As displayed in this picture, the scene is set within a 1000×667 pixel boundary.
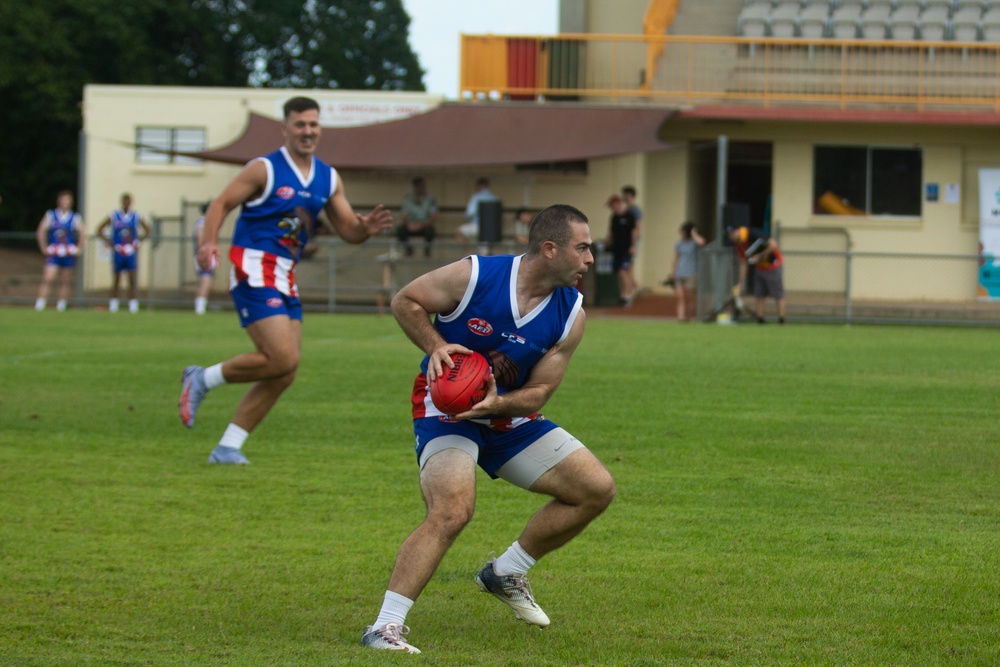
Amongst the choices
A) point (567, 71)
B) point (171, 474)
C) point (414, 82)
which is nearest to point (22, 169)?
point (414, 82)

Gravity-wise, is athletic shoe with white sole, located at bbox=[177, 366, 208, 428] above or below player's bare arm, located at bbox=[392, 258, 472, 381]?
below

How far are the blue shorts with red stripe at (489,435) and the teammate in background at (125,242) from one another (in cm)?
2152

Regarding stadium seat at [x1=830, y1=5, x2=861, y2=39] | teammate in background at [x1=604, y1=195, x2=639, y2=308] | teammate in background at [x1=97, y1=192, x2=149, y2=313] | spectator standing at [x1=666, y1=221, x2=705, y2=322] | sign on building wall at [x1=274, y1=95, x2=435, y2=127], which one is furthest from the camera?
stadium seat at [x1=830, y1=5, x2=861, y2=39]

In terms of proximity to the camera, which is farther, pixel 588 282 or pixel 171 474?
pixel 588 282

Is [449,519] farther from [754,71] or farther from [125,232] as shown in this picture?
[754,71]

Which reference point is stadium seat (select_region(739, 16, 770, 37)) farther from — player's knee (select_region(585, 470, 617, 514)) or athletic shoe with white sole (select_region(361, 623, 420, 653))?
athletic shoe with white sole (select_region(361, 623, 420, 653))

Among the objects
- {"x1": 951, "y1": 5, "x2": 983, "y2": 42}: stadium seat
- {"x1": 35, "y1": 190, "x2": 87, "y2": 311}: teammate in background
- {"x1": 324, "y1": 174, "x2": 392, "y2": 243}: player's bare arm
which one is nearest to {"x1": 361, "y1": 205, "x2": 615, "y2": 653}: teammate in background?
{"x1": 324, "y1": 174, "x2": 392, "y2": 243}: player's bare arm

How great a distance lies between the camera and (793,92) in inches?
1161

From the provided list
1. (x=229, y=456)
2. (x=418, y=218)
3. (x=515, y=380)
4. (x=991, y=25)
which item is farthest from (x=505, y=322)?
(x=991, y=25)

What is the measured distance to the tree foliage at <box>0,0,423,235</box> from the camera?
156 feet

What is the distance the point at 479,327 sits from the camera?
17.7ft

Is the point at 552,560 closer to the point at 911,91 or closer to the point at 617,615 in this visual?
the point at 617,615

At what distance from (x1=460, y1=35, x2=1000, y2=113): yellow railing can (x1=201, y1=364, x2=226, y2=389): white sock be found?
20227mm

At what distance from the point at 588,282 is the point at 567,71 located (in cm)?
482
